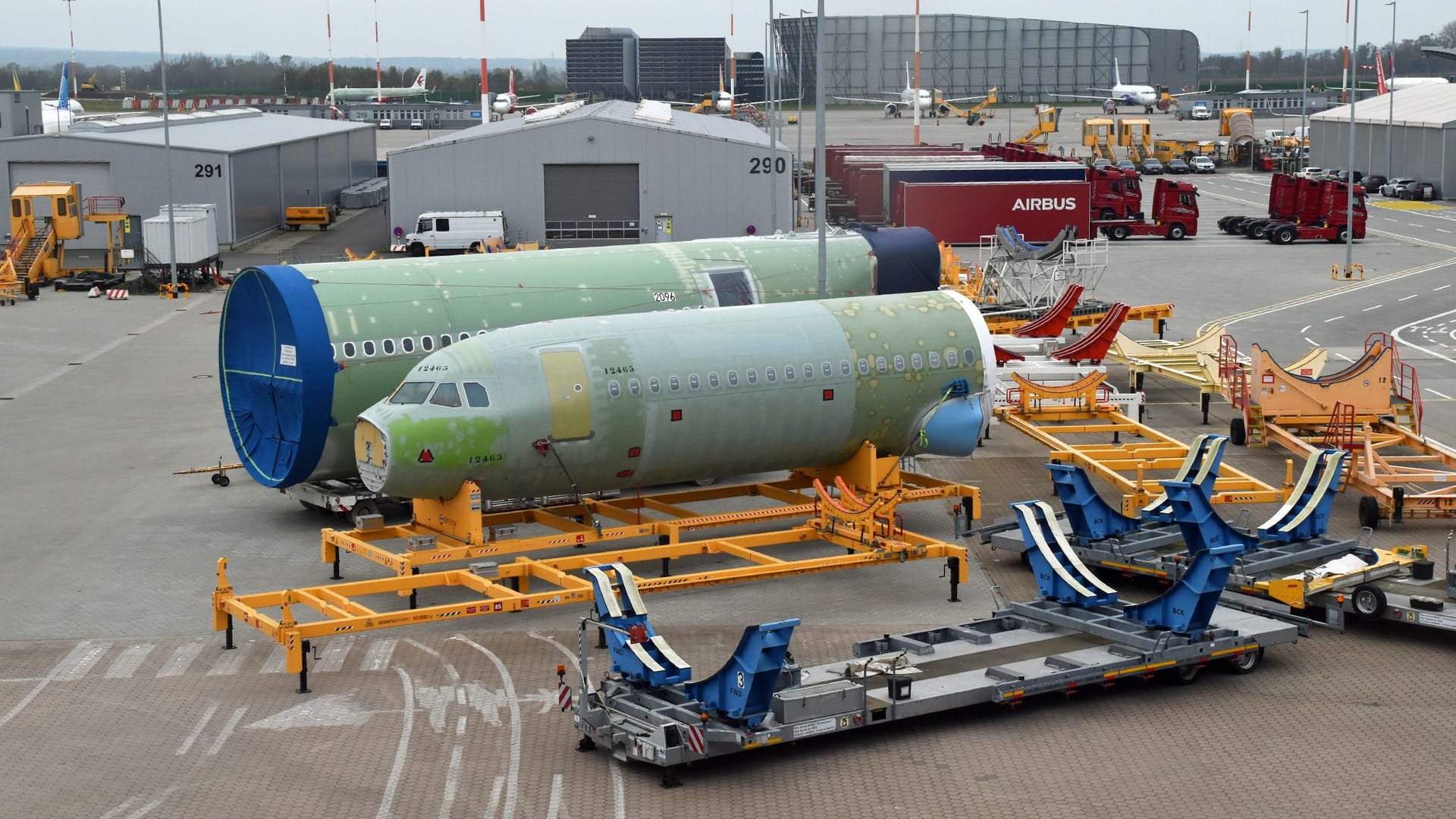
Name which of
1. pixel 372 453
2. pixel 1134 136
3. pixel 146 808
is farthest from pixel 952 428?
pixel 1134 136

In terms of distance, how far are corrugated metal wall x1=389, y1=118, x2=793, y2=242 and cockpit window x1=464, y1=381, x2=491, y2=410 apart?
49473mm

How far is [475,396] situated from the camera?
2655 cm

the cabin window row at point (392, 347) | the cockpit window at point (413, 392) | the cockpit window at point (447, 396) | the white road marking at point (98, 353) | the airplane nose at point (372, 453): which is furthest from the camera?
the white road marking at point (98, 353)

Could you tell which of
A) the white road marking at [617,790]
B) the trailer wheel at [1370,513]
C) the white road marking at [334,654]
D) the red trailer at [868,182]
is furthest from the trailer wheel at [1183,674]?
the red trailer at [868,182]

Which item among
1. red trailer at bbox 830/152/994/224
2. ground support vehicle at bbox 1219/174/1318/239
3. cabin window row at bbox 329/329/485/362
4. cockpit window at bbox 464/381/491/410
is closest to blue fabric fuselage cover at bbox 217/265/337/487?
cabin window row at bbox 329/329/485/362

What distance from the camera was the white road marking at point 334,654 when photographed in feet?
78.9

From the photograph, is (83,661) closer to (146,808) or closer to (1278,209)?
(146,808)

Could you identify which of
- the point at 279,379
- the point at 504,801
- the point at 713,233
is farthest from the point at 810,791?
the point at 713,233

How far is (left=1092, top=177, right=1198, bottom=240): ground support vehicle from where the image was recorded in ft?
282

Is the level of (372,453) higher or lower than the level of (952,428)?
higher

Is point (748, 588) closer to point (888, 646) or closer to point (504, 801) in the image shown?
point (888, 646)

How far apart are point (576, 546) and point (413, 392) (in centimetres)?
408

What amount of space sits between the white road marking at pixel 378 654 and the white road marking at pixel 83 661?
387cm

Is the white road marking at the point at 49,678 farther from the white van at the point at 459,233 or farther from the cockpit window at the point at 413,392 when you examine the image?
the white van at the point at 459,233
